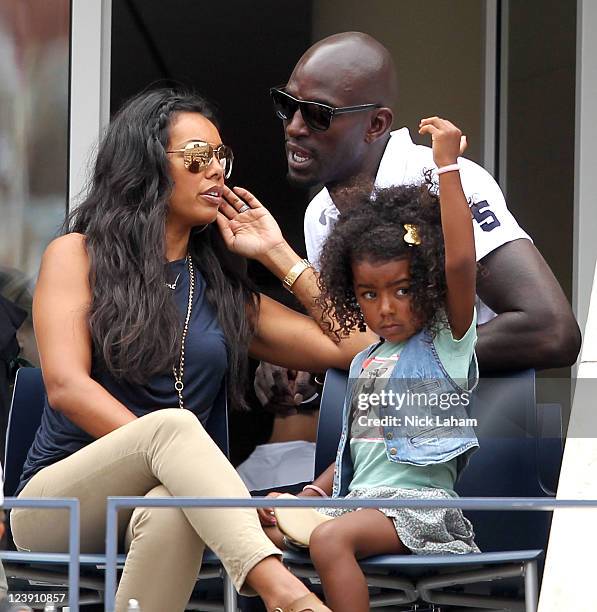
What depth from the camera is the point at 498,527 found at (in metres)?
2.92

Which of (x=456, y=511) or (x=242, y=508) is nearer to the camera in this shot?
(x=242, y=508)

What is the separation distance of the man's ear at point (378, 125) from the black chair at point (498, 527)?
0.69 m

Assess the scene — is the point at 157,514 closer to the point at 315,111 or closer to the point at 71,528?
the point at 71,528

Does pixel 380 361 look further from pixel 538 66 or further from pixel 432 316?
pixel 538 66

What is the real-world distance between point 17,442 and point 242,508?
3.15 ft

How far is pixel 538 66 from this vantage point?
Answer: 5148 millimetres

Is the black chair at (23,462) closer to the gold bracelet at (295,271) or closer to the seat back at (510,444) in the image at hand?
the gold bracelet at (295,271)

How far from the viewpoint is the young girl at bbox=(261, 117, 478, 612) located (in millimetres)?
2934

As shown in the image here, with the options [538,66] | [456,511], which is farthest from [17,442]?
[538,66]

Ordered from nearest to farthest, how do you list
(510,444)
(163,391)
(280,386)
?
(510,444), (163,391), (280,386)

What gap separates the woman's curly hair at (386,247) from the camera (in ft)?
10.1

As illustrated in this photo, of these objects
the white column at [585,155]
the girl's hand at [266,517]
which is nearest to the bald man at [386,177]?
the girl's hand at [266,517]

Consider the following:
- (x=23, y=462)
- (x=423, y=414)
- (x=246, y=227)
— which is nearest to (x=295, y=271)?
(x=246, y=227)

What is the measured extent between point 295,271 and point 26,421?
704 mm
